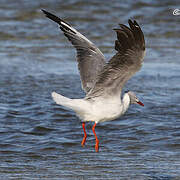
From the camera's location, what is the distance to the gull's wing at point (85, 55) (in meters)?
6.72

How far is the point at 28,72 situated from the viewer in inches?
432

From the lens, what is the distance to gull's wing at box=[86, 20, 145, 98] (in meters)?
5.30

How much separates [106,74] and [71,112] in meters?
3.11

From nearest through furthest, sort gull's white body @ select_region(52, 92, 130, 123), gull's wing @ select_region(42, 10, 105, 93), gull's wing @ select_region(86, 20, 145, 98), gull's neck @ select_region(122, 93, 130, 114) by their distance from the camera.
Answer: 1. gull's wing @ select_region(86, 20, 145, 98)
2. gull's white body @ select_region(52, 92, 130, 123)
3. gull's neck @ select_region(122, 93, 130, 114)
4. gull's wing @ select_region(42, 10, 105, 93)

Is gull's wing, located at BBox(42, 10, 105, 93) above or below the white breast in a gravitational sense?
above

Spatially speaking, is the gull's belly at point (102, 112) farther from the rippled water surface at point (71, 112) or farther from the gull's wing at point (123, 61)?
the rippled water surface at point (71, 112)

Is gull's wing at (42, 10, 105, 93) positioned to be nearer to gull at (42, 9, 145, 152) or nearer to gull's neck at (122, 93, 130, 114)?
gull at (42, 9, 145, 152)

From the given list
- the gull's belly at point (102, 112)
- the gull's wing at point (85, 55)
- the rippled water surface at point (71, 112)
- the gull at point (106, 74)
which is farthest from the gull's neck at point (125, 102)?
the rippled water surface at point (71, 112)

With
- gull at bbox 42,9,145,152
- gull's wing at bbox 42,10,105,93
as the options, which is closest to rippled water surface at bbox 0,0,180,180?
gull at bbox 42,9,145,152

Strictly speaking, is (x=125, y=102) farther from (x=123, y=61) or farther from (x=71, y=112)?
(x=71, y=112)

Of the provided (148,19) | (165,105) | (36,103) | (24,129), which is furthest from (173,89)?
(148,19)

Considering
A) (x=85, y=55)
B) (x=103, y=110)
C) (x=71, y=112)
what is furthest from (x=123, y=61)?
(x=71, y=112)

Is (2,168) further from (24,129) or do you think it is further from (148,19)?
(148,19)

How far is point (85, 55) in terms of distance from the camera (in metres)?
6.83
